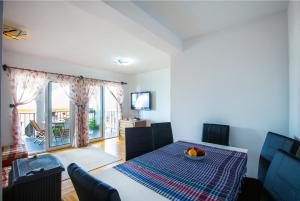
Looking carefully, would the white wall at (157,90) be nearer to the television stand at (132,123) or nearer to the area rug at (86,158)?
the television stand at (132,123)

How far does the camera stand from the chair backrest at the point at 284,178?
851 millimetres

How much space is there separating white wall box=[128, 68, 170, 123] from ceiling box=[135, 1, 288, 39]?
8.82 feet

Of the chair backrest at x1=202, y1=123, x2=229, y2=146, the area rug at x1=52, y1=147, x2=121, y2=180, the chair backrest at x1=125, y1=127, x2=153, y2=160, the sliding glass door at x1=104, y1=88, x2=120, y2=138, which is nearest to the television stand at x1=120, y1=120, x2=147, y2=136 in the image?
the sliding glass door at x1=104, y1=88, x2=120, y2=138

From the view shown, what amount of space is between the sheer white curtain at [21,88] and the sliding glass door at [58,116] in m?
0.40

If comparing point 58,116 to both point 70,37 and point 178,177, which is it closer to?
point 70,37

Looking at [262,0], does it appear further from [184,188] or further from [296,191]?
[184,188]

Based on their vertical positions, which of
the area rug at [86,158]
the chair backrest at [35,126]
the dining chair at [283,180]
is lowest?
the area rug at [86,158]

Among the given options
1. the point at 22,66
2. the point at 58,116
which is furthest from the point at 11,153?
the point at 22,66

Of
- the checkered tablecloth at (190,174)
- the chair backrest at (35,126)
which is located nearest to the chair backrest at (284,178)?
the checkered tablecloth at (190,174)

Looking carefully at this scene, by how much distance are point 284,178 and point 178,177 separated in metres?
0.67

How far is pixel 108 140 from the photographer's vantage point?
525cm

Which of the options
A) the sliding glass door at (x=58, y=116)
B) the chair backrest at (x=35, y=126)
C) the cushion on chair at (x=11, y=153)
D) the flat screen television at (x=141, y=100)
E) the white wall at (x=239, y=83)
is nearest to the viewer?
the white wall at (x=239, y=83)

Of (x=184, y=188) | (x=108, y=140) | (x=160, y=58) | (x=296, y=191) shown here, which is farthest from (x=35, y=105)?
(x=296, y=191)

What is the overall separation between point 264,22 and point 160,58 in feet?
7.45
